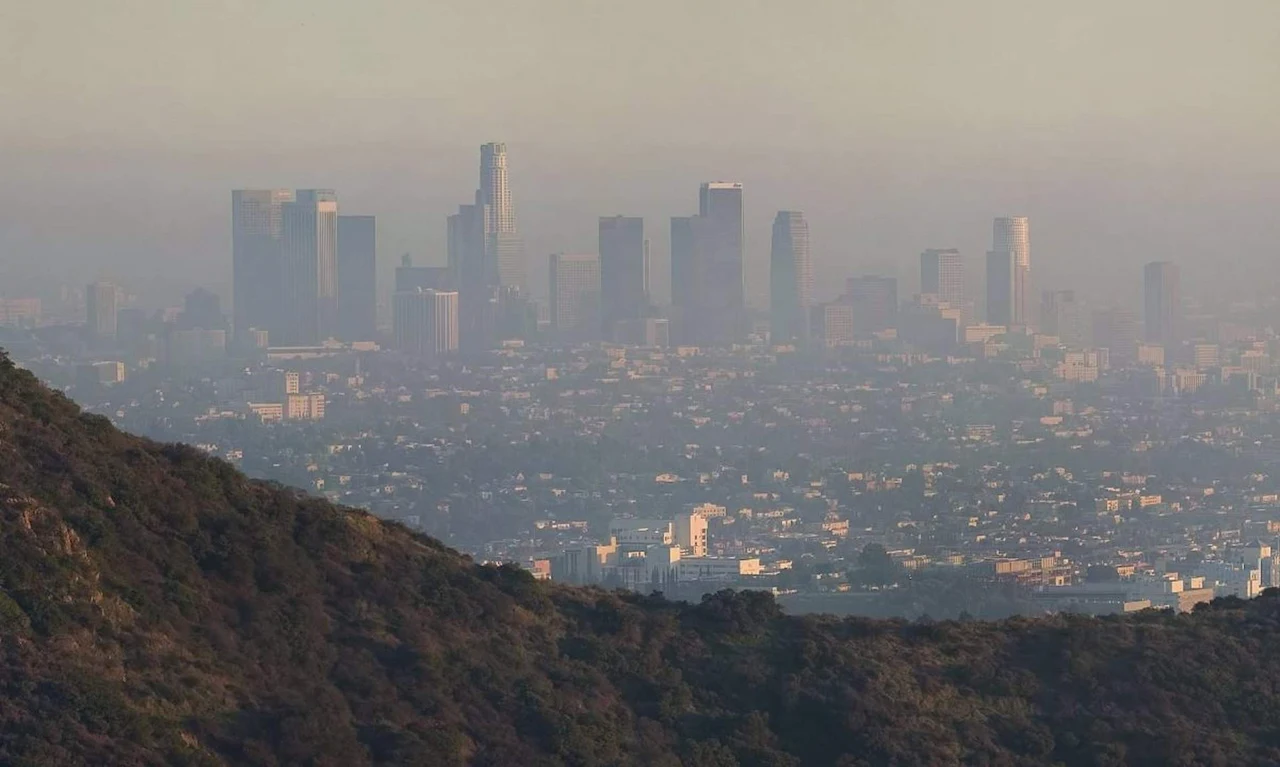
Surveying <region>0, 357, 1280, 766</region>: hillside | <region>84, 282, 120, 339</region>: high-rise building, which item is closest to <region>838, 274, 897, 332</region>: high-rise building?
<region>84, 282, 120, 339</region>: high-rise building

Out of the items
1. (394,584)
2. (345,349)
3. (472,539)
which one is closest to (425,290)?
(345,349)

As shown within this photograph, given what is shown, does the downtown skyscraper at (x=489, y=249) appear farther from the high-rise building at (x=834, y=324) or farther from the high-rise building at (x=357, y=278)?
the high-rise building at (x=834, y=324)

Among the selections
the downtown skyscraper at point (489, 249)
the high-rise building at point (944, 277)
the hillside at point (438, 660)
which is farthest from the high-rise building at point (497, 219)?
the hillside at point (438, 660)

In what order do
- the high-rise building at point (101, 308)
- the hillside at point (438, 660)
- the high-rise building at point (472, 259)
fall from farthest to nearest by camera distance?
the high-rise building at point (472, 259), the high-rise building at point (101, 308), the hillside at point (438, 660)

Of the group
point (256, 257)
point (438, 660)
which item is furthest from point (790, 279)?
point (438, 660)

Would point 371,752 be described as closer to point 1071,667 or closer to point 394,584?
point 394,584

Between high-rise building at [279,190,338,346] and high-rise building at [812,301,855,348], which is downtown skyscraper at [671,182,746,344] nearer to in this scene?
high-rise building at [812,301,855,348]

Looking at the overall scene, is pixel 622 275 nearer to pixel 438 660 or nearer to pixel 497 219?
pixel 497 219
